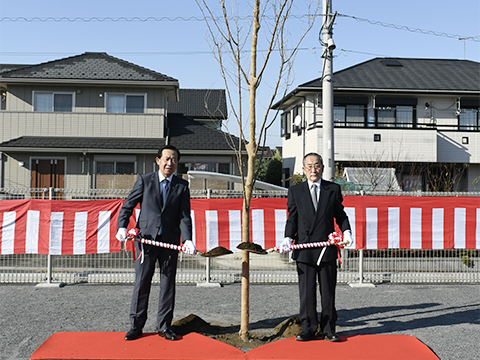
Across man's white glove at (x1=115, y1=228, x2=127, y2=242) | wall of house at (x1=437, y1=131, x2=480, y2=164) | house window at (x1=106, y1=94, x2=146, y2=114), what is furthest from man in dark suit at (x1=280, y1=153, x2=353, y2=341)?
wall of house at (x1=437, y1=131, x2=480, y2=164)

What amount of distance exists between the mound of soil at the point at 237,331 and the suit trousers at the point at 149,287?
0.56m

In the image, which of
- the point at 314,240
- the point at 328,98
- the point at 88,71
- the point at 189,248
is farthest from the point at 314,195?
the point at 88,71

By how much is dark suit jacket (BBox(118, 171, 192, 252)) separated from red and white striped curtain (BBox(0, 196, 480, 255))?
3183 millimetres

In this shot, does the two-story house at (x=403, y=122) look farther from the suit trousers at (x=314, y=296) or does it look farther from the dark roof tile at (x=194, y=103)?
the suit trousers at (x=314, y=296)

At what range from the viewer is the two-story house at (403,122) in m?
21.0

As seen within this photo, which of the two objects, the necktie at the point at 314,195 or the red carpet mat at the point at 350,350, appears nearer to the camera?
the red carpet mat at the point at 350,350

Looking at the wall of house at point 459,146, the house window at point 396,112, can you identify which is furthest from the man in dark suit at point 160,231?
the wall of house at point 459,146

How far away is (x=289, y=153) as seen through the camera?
86.8 feet

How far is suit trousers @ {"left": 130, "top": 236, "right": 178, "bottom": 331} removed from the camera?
450 centimetres

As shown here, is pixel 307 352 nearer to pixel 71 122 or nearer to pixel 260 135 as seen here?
pixel 260 135

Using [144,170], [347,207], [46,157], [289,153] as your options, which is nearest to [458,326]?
[347,207]

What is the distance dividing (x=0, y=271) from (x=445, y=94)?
20.3m

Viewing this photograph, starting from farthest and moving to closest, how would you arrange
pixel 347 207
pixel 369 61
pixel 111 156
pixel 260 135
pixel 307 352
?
pixel 369 61 → pixel 111 156 → pixel 347 207 → pixel 260 135 → pixel 307 352

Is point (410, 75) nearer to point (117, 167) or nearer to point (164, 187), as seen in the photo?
point (117, 167)
